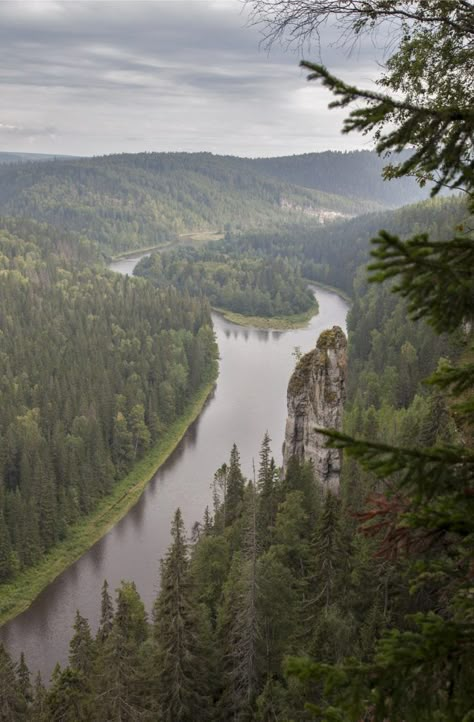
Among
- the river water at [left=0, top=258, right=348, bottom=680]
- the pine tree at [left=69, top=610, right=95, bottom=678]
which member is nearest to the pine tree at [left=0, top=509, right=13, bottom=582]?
the river water at [left=0, top=258, right=348, bottom=680]

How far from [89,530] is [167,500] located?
8150 millimetres

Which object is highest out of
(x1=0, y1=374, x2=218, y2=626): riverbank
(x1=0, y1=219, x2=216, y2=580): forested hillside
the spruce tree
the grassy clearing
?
the spruce tree

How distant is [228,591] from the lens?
102ft

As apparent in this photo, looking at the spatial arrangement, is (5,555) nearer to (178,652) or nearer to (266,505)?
(266,505)

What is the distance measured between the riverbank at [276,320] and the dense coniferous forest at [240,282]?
1.79m

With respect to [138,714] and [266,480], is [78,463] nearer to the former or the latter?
[266,480]

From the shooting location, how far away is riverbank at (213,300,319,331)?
135 m

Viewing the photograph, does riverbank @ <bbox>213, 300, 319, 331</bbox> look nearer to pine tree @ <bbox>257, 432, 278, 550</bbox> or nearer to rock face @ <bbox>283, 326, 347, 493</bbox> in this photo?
rock face @ <bbox>283, 326, 347, 493</bbox>

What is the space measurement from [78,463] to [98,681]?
40.6 meters

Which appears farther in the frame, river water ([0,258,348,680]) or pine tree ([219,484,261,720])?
river water ([0,258,348,680])

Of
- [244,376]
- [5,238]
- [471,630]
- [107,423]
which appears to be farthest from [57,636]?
[5,238]

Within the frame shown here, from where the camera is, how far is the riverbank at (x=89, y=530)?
4869cm

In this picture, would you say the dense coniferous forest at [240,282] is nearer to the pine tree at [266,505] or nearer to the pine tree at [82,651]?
the pine tree at [266,505]

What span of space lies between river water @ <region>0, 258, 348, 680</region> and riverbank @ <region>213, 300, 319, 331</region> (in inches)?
762
